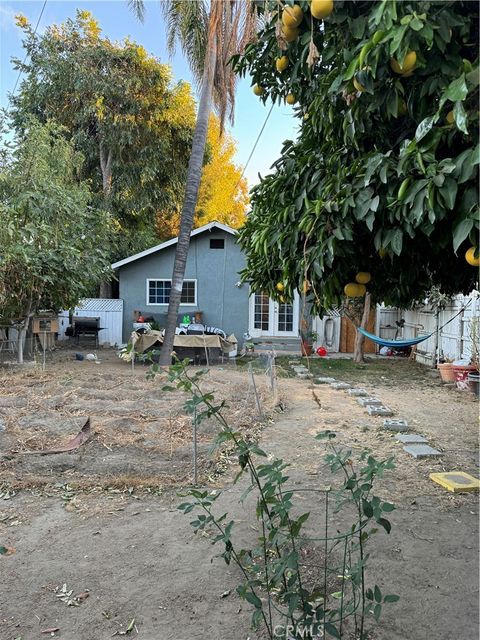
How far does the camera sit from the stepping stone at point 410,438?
18.2 ft

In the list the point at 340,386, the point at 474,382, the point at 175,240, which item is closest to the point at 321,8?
the point at 340,386

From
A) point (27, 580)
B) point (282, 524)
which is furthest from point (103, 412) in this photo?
point (282, 524)

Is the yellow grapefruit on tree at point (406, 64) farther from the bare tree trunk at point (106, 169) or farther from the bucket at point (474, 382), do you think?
the bare tree trunk at point (106, 169)

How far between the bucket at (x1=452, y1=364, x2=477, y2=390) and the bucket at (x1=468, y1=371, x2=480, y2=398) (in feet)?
0.72

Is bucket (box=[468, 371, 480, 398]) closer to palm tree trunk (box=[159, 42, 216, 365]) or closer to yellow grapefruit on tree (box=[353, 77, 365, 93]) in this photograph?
palm tree trunk (box=[159, 42, 216, 365])

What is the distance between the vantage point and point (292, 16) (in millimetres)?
1541

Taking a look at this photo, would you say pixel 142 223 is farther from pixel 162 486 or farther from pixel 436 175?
pixel 436 175

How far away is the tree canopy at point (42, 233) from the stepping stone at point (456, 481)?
24.8ft

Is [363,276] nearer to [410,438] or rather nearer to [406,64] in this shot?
[406,64]

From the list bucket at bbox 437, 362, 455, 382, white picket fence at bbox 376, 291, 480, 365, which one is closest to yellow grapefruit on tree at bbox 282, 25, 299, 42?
white picket fence at bbox 376, 291, 480, 365

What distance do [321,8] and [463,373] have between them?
9.04 meters

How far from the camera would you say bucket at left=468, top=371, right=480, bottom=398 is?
8.52 metres

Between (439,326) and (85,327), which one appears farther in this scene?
(85,327)

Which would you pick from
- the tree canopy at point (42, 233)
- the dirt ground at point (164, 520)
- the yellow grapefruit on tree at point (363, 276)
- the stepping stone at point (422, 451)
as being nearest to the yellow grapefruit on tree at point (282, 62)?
the yellow grapefruit on tree at point (363, 276)
